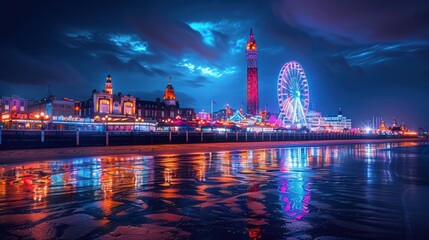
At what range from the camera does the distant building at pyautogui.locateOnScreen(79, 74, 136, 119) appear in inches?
4953

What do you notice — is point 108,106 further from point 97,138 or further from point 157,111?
point 97,138

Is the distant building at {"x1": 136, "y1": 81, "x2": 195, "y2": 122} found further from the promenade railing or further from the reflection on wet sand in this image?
the reflection on wet sand

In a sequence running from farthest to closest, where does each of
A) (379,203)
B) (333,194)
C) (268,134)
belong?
(268,134) < (333,194) < (379,203)

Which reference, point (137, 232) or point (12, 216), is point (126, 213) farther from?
point (12, 216)

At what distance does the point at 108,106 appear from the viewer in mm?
128500

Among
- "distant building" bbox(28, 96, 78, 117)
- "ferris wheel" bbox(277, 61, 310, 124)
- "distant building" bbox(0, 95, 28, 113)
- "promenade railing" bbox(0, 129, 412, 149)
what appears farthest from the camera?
"distant building" bbox(28, 96, 78, 117)

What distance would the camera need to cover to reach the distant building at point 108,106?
413 ft

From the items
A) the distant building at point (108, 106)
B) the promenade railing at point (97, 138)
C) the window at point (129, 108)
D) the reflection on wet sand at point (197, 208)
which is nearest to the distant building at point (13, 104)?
the distant building at point (108, 106)

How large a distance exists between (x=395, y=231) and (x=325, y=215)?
156cm

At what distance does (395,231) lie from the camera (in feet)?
21.2

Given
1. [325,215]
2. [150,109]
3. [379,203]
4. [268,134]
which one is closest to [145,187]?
[325,215]

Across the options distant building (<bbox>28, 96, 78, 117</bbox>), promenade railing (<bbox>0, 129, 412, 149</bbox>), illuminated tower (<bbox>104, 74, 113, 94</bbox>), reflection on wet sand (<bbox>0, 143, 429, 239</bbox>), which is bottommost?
reflection on wet sand (<bbox>0, 143, 429, 239</bbox>)

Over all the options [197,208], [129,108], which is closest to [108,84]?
[129,108]

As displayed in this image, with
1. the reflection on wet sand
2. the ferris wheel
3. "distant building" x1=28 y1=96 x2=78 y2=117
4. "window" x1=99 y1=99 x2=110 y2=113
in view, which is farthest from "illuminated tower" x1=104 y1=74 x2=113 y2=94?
the reflection on wet sand
